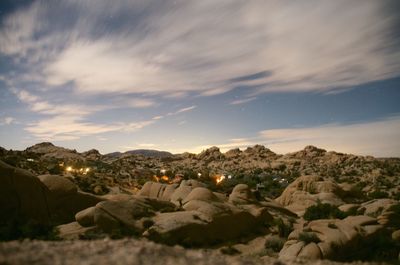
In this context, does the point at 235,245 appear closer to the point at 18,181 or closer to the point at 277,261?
the point at 277,261

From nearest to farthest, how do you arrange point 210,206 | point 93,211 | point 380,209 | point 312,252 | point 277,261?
point 277,261, point 312,252, point 93,211, point 210,206, point 380,209

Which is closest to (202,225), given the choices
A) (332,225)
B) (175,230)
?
(175,230)

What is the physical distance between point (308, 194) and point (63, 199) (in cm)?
2682

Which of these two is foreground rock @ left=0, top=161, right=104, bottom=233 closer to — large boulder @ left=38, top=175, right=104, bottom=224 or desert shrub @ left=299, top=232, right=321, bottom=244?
large boulder @ left=38, top=175, right=104, bottom=224

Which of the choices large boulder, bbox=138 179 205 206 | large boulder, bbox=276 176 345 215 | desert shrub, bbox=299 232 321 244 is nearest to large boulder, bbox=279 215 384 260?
desert shrub, bbox=299 232 321 244

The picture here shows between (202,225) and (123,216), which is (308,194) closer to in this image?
(202,225)

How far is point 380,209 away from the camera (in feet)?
89.6

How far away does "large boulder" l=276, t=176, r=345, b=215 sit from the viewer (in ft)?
116

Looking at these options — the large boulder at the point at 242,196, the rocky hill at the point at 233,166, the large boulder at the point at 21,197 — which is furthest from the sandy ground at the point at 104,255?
the rocky hill at the point at 233,166

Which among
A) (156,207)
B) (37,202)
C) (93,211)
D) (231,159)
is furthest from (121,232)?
(231,159)

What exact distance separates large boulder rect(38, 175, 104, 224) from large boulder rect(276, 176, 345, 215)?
20697mm

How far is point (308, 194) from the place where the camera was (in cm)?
3825

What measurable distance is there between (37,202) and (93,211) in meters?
5.27

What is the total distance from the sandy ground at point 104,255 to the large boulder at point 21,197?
1195 cm
